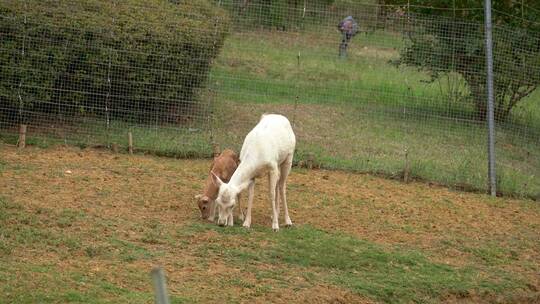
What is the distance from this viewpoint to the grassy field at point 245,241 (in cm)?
829

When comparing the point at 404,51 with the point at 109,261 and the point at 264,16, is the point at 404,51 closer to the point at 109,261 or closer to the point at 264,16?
the point at 264,16

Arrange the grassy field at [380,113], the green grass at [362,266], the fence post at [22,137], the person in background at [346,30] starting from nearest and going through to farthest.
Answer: the green grass at [362,266], the fence post at [22,137], the grassy field at [380,113], the person in background at [346,30]

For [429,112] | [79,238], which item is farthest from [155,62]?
[79,238]

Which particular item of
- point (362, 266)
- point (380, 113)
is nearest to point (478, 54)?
point (380, 113)

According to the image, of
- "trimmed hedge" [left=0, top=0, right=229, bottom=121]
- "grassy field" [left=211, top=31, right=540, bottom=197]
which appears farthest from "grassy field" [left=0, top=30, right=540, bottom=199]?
"trimmed hedge" [left=0, top=0, right=229, bottom=121]

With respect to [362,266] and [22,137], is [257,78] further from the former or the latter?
[362,266]

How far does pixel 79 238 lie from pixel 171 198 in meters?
2.29

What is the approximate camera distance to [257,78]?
1496 cm

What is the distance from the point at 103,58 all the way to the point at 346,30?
12.5 feet

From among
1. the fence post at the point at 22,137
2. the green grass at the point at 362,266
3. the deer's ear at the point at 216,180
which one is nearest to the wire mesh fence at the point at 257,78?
the fence post at the point at 22,137

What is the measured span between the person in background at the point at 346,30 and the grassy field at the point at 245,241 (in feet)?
7.95

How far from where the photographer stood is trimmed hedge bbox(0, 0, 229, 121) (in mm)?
13469

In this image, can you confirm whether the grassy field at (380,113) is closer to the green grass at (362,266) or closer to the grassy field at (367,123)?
the grassy field at (367,123)

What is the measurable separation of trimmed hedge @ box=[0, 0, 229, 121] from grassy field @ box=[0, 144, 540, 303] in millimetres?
999
